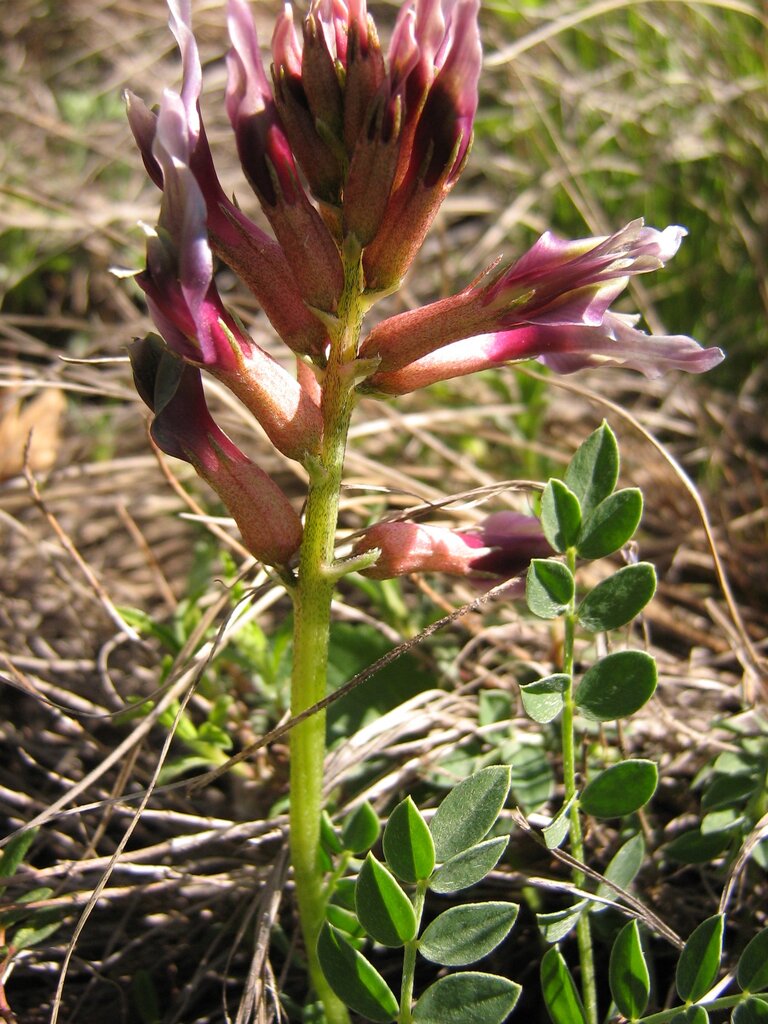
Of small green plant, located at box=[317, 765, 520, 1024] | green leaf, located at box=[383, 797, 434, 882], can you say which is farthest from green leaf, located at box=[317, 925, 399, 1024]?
green leaf, located at box=[383, 797, 434, 882]

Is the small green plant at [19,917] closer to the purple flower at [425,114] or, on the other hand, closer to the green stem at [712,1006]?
the green stem at [712,1006]

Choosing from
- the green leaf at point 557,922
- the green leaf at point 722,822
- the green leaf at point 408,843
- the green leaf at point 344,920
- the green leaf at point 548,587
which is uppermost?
the green leaf at point 548,587

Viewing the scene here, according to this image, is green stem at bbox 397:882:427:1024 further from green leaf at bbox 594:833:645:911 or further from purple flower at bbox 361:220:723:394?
purple flower at bbox 361:220:723:394

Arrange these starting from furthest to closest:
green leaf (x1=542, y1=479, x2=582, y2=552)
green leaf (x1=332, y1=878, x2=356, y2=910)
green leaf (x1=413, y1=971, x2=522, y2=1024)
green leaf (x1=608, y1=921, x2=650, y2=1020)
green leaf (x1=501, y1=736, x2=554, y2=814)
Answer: green leaf (x1=501, y1=736, x2=554, y2=814) < green leaf (x1=332, y1=878, x2=356, y2=910) < green leaf (x1=542, y1=479, x2=582, y2=552) < green leaf (x1=608, y1=921, x2=650, y2=1020) < green leaf (x1=413, y1=971, x2=522, y2=1024)

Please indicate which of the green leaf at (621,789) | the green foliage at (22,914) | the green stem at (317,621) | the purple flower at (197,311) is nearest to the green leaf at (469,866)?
the green leaf at (621,789)

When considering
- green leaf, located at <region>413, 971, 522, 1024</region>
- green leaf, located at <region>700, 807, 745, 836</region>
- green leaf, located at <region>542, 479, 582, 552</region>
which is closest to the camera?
green leaf, located at <region>413, 971, 522, 1024</region>

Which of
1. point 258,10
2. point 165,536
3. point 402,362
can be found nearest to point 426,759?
point 402,362

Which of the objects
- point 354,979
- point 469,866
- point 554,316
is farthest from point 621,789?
point 554,316
